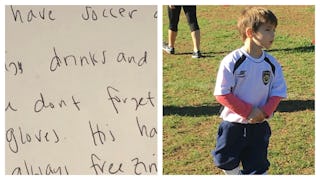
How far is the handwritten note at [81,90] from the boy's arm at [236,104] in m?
0.22

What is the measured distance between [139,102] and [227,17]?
1990 millimetres

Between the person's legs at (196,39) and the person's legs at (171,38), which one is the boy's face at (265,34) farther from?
the person's legs at (171,38)

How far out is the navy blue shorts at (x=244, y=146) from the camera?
74.8 inches

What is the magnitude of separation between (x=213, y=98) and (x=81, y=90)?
121 centimetres

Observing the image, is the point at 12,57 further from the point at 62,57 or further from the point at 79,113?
the point at 79,113

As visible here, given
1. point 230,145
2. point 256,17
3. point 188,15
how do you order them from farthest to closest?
point 188,15
point 230,145
point 256,17

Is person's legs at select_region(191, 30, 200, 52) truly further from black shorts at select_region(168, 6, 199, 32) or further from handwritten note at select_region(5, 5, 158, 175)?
handwritten note at select_region(5, 5, 158, 175)

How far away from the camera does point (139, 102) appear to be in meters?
1.85

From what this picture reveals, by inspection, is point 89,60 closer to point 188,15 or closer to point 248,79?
point 248,79

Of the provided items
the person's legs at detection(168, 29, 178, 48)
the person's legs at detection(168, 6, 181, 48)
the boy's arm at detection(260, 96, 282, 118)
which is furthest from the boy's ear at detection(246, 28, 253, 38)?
the person's legs at detection(168, 29, 178, 48)

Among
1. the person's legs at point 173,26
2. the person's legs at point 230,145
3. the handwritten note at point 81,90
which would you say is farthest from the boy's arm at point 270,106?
the person's legs at point 173,26

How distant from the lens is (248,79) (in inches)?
72.2

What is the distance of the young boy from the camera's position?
1.81m

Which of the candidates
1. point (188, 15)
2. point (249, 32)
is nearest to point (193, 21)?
point (188, 15)
